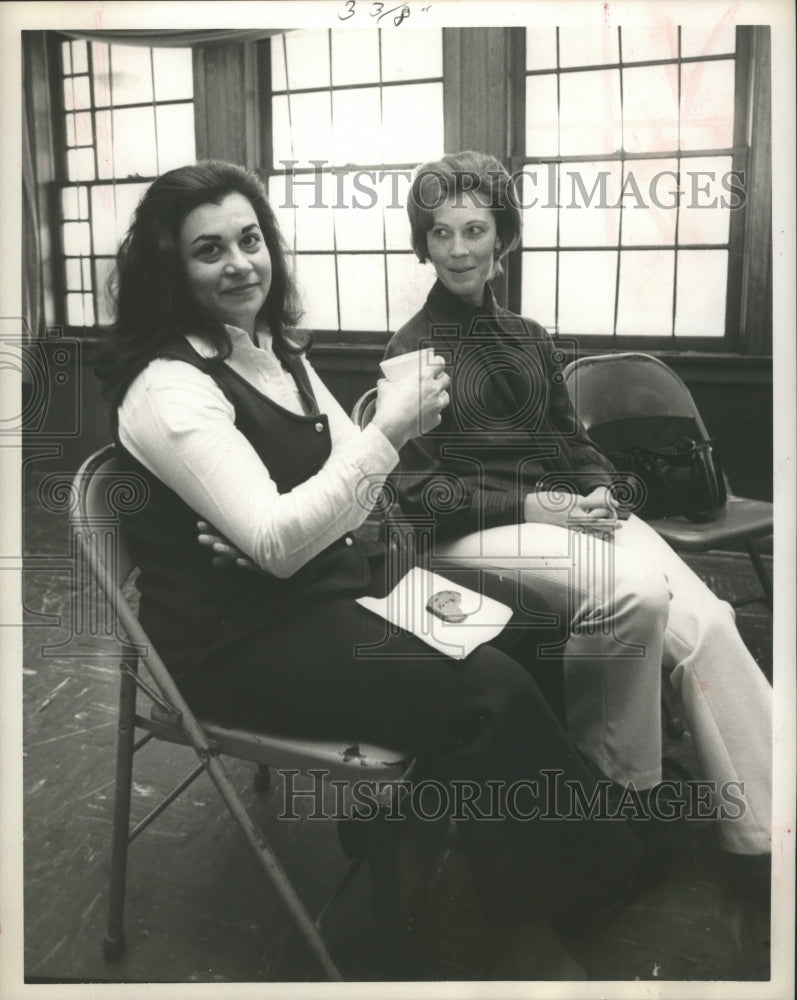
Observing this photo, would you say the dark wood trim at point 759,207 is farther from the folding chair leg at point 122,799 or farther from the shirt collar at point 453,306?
the folding chair leg at point 122,799

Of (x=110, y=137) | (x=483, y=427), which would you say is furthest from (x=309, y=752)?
(x=110, y=137)

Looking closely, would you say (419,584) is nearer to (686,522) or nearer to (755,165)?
(686,522)

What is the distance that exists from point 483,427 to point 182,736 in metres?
0.82

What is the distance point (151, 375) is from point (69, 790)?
93cm

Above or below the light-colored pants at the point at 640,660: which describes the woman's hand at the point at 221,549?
above

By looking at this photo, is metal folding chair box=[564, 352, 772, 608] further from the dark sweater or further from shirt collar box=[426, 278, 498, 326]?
shirt collar box=[426, 278, 498, 326]

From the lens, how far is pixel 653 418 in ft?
6.92

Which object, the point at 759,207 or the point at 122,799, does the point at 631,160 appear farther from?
the point at 122,799

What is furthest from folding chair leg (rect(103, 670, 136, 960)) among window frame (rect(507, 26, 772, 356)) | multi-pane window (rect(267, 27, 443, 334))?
window frame (rect(507, 26, 772, 356))

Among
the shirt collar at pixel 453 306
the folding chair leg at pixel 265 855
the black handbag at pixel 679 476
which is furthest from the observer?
the black handbag at pixel 679 476

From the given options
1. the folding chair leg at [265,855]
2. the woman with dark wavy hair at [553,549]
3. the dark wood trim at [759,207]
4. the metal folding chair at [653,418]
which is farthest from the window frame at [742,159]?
the folding chair leg at [265,855]

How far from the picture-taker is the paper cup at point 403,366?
57.5 inches

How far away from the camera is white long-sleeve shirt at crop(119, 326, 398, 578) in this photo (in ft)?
4.25

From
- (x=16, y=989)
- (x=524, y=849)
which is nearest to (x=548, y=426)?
(x=524, y=849)
